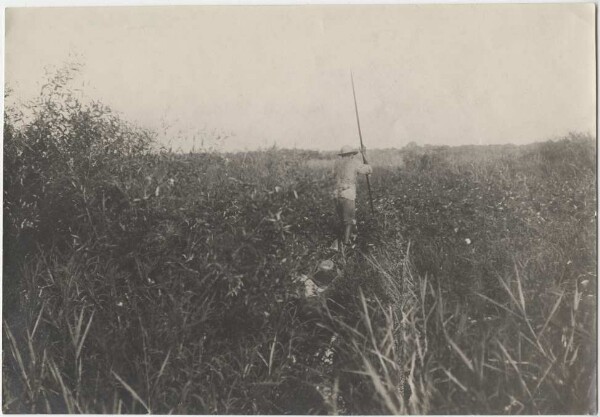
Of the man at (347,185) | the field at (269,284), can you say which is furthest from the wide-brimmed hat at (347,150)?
the field at (269,284)

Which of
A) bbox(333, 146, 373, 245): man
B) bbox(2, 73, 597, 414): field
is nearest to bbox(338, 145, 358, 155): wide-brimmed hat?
bbox(333, 146, 373, 245): man

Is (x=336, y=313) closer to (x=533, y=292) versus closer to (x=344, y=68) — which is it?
(x=533, y=292)

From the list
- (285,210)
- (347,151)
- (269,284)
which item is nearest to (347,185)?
(347,151)

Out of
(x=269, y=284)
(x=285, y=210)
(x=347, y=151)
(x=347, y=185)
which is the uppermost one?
(x=347, y=151)

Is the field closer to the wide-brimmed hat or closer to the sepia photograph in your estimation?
the sepia photograph

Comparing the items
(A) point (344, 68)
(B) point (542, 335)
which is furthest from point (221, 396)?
(A) point (344, 68)

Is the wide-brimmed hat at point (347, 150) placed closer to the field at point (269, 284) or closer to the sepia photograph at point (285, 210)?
the sepia photograph at point (285, 210)

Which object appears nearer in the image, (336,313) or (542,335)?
(542,335)

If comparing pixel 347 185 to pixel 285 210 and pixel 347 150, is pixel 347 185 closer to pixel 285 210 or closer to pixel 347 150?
pixel 347 150
